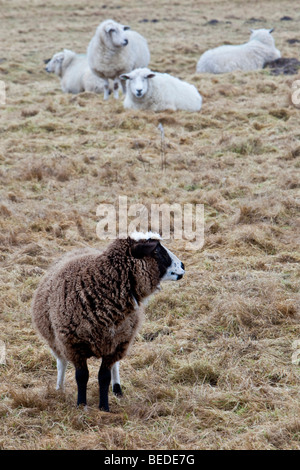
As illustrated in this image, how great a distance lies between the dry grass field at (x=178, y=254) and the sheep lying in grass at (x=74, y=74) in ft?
1.94

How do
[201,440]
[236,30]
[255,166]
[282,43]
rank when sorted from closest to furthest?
[201,440], [255,166], [282,43], [236,30]

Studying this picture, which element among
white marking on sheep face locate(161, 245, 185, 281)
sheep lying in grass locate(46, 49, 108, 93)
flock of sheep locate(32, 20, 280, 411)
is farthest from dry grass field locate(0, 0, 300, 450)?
white marking on sheep face locate(161, 245, 185, 281)

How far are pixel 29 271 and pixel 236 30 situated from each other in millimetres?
22359

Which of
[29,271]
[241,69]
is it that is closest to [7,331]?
Result: [29,271]

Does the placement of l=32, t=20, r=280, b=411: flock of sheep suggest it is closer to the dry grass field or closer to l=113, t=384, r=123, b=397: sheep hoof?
l=113, t=384, r=123, b=397: sheep hoof

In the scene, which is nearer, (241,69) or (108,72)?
(108,72)

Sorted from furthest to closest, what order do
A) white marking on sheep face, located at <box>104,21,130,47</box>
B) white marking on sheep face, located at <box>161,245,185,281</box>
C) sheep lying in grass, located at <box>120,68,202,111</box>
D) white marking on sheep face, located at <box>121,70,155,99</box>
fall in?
white marking on sheep face, located at <box>104,21,130,47</box>, sheep lying in grass, located at <box>120,68,202,111</box>, white marking on sheep face, located at <box>121,70,155,99</box>, white marking on sheep face, located at <box>161,245,185,281</box>

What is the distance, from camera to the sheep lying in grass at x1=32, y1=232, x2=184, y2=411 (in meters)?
3.59

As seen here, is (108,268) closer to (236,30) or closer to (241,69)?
(241,69)

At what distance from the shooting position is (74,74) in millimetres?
15133

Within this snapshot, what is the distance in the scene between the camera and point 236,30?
2502 cm

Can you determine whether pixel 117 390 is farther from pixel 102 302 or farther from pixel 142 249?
pixel 142 249

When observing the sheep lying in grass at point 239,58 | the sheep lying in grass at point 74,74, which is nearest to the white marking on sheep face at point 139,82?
the sheep lying in grass at point 74,74

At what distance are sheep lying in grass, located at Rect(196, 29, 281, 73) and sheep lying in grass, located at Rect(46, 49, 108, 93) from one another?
12.4 ft
